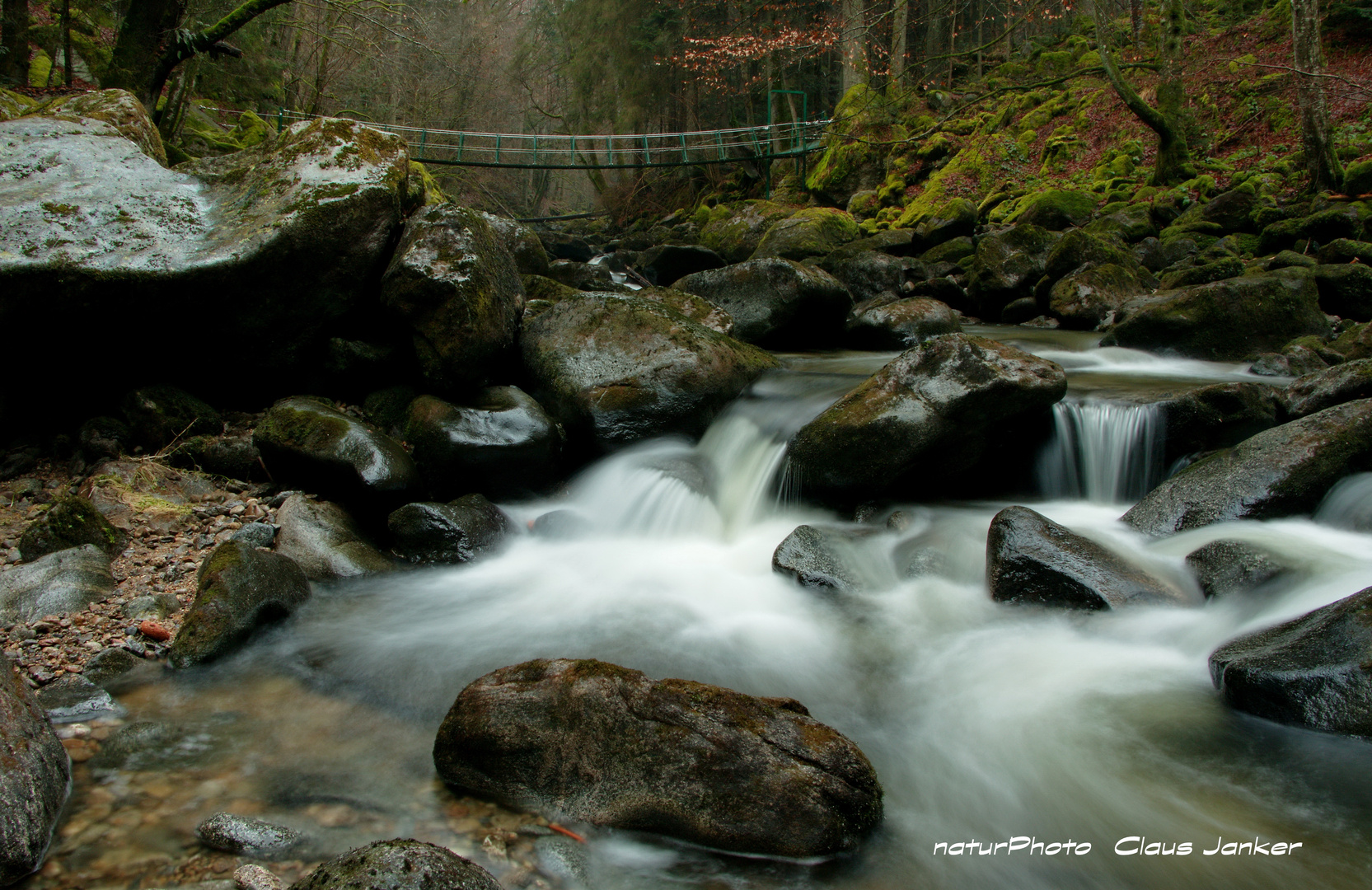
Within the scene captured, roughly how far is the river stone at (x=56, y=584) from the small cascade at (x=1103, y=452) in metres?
5.89

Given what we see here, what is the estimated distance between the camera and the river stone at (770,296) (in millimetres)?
9078

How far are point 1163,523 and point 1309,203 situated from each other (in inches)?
377

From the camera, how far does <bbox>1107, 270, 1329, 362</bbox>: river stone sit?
25.3 ft

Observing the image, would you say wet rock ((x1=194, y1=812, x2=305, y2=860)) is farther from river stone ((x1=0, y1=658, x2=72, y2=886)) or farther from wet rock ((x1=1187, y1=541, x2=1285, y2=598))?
wet rock ((x1=1187, y1=541, x2=1285, y2=598))

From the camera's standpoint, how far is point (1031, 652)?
389 centimetres

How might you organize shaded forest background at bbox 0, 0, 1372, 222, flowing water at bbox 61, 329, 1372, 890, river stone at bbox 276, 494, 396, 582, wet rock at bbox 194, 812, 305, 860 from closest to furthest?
wet rock at bbox 194, 812, 305, 860 < flowing water at bbox 61, 329, 1372, 890 < river stone at bbox 276, 494, 396, 582 < shaded forest background at bbox 0, 0, 1372, 222

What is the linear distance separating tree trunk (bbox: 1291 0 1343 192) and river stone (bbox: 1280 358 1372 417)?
328 inches

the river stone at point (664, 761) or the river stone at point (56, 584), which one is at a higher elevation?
the river stone at point (56, 584)

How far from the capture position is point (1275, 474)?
464 centimetres

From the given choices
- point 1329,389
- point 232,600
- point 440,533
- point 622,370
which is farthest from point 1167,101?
point 232,600

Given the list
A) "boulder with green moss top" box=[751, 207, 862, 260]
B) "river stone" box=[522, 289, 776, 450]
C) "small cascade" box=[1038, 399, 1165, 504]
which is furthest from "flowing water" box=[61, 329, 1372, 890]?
"boulder with green moss top" box=[751, 207, 862, 260]

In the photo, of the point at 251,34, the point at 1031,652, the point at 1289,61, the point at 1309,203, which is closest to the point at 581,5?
the point at 251,34

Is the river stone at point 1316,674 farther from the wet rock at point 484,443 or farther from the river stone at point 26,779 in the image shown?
the wet rock at point 484,443

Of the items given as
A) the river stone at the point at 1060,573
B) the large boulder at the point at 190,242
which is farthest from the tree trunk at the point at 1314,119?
the large boulder at the point at 190,242
